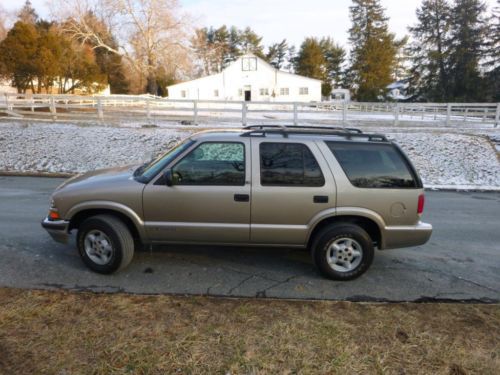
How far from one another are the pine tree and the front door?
48.4 meters

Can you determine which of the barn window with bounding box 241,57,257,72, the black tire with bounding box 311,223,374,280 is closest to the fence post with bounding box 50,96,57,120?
the black tire with bounding box 311,223,374,280

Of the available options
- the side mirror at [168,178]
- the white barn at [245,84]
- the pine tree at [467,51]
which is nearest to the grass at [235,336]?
the side mirror at [168,178]

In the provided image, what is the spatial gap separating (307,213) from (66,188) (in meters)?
2.83

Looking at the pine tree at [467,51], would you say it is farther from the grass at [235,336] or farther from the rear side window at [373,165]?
the grass at [235,336]

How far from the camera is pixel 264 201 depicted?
411 centimetres

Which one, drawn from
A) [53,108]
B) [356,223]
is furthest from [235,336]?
[53,108]

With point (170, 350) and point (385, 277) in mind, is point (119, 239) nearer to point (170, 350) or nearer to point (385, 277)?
point (170, 350)

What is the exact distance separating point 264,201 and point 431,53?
168ft

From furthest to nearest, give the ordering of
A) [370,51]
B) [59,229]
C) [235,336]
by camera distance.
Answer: [370,51]
[59,229]
[235,336]

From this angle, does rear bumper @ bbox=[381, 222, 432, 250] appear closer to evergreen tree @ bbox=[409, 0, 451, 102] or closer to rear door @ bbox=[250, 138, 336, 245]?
rear door @ bbox=[250, 138, 336, 245]

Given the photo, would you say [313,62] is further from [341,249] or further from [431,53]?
[341,249]

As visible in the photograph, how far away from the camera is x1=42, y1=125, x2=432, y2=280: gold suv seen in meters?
4.11

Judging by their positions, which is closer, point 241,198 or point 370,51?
point 241,198

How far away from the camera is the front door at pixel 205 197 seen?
4117 millimetres
